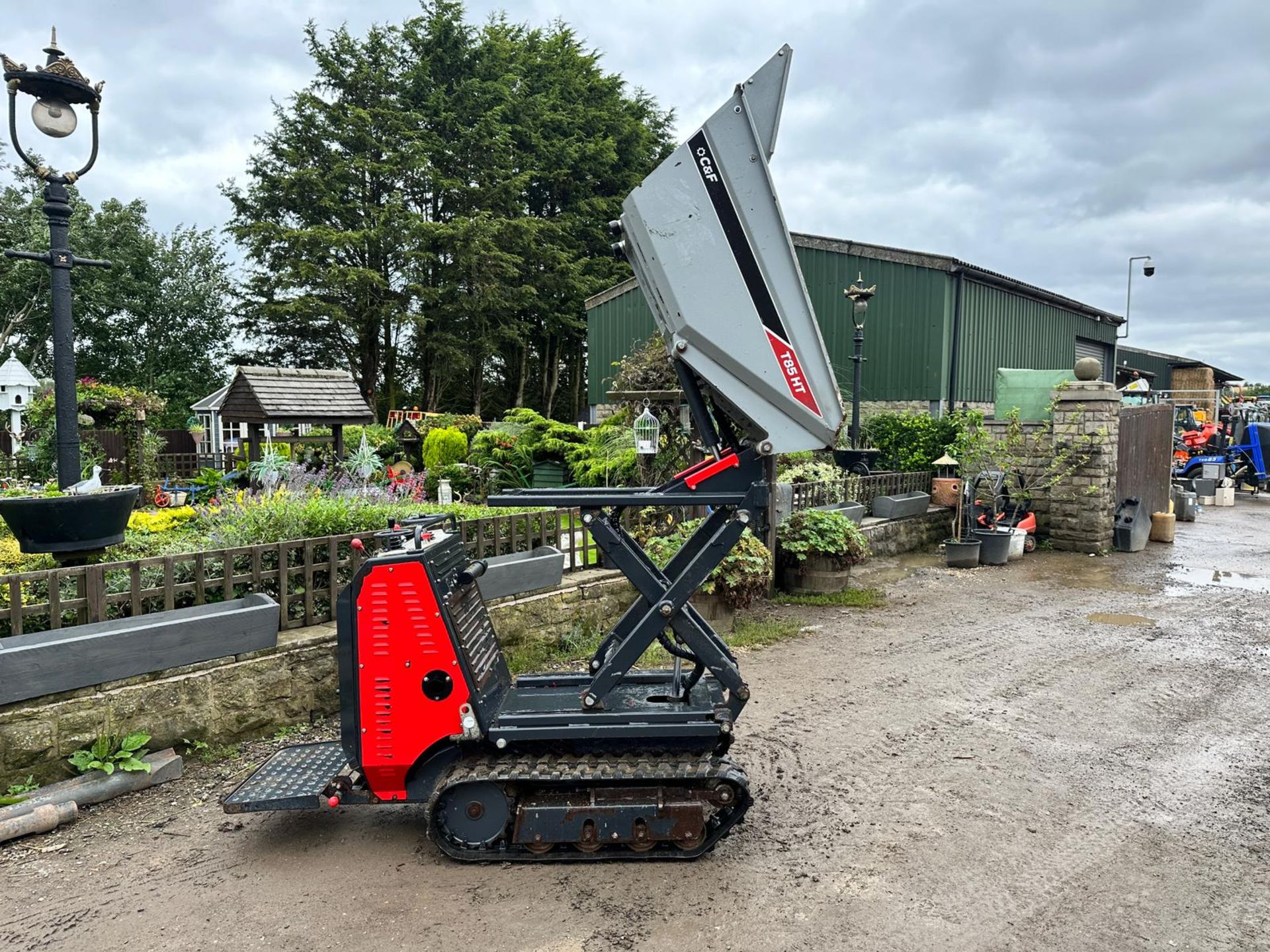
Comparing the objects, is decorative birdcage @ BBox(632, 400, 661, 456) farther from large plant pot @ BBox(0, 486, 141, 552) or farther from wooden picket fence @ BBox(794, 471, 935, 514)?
large plant pot @ BBox(0, 486, 141, 552)

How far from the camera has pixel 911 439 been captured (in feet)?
45.4

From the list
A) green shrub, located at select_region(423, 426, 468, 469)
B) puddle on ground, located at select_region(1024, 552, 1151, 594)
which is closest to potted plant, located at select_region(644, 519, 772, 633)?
puddle on ground, located at select_region(1024, 552, 1151, 594)

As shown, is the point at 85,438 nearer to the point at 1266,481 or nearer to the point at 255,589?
the point at 255,589

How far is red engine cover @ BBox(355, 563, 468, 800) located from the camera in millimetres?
3066

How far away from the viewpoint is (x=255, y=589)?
452 centimetres

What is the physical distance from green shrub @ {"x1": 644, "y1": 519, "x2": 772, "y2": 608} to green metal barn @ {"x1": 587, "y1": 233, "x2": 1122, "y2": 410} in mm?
10093

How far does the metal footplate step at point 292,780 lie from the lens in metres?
3.07

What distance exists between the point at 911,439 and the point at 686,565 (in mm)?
11645

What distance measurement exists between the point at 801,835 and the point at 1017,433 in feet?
30.7

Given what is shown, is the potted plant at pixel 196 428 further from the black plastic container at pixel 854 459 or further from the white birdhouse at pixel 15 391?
the black plastic container at pixel 854 459

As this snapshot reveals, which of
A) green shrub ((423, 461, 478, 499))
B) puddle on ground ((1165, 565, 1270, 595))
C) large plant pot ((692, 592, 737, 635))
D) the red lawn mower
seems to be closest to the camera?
large plant pot ((692, 592, 737, 635))

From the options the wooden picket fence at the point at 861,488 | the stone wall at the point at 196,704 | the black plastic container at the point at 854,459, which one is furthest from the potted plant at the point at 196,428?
the stone wall at the point at 196,704

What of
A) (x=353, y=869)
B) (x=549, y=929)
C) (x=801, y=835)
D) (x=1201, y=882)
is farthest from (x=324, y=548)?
(x=1201, y=882)

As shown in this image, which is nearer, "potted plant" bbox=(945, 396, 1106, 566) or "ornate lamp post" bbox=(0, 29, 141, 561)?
"ornate lamp post" bbox=(0, 29, 141, 561)
